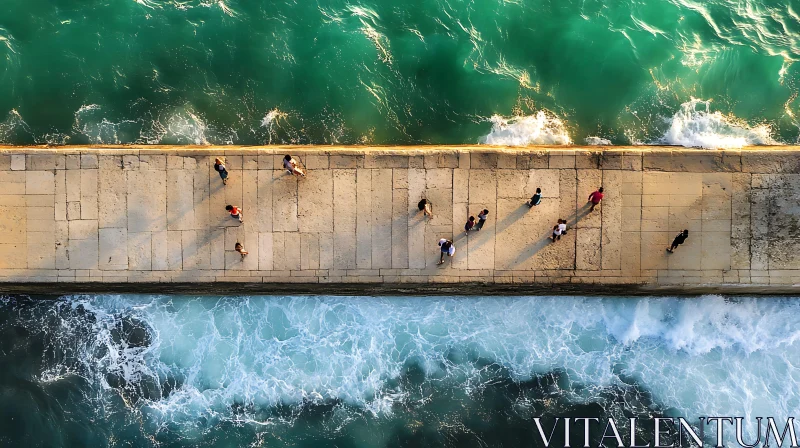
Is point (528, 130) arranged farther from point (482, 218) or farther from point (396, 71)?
point (396, 71)

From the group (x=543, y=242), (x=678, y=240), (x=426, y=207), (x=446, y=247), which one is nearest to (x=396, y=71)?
(x=426, y=207)

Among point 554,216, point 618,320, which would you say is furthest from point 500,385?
point 554,216

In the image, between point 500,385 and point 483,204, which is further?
point 500,385

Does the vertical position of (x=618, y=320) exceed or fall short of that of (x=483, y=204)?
it falls short

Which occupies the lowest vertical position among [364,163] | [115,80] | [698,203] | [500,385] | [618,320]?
[500,385]

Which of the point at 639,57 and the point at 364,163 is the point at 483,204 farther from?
the point at 639,57

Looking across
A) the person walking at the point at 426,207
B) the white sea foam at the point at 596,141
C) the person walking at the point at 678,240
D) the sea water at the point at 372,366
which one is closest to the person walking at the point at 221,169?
the sea water at the point at 372,366
